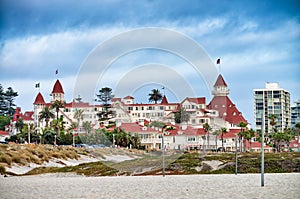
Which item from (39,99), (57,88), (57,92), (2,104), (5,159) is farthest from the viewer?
(2,104)

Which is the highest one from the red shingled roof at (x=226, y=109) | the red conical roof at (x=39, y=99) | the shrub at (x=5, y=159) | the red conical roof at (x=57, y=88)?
the red conical roof at (x=57, y=88)

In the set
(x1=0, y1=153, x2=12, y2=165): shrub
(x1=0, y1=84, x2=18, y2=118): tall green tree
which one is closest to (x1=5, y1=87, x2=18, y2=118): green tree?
(x1=0, y1=84, x2=18, y2=118): tall green tree

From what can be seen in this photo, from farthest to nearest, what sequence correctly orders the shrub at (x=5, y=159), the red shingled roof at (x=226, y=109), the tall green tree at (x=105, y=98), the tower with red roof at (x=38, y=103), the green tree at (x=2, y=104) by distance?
the green tree at (x=2, y=104), the tower with red roof at (x=38, y=103), the red shingled roof at (x=226, y=109), the tall green tree at (x=105, y=98), the shrub at (x=5, y=159)

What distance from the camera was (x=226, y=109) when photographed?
431 ft

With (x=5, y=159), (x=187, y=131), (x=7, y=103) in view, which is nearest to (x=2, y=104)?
(x=7, y=103)

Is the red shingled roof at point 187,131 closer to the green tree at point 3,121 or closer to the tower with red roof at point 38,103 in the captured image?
the tower with red roof at point 38,103

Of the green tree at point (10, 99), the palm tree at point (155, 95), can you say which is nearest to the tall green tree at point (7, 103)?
the green tree at point (10, 99)

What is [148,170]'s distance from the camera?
36.0 metres

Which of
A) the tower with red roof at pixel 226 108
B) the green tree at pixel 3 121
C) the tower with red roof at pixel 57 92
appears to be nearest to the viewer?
the tower with red roof at pixel 226 108

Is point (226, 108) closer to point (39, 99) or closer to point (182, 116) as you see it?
point (182, 116)

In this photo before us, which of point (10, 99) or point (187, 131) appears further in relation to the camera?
point (10, 99)

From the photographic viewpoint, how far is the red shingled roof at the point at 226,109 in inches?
5108

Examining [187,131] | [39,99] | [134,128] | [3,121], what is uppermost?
[39,99]

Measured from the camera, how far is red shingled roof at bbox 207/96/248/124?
130m
